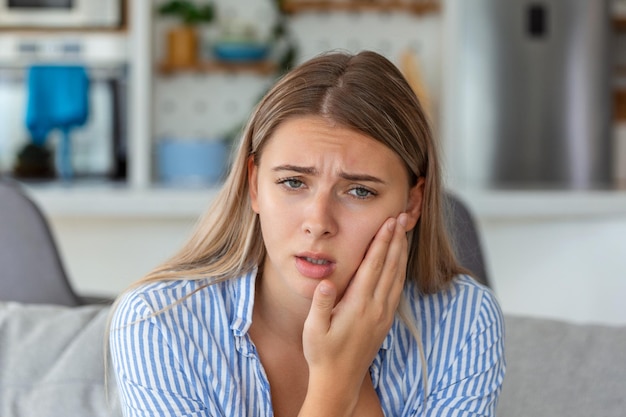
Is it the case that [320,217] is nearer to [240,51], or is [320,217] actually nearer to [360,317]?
[360,317]

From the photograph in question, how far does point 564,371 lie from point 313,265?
52 cm

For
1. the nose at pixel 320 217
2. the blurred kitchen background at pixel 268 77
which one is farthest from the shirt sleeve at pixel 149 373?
the blurred kitchen background at pixel 268 77

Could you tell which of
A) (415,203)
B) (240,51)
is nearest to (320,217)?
(415,203)

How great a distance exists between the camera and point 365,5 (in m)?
4.67

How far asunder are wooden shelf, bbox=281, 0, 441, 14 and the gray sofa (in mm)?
3153

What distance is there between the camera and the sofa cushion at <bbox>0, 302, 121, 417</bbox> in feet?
4.96

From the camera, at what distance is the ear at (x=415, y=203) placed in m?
1.49

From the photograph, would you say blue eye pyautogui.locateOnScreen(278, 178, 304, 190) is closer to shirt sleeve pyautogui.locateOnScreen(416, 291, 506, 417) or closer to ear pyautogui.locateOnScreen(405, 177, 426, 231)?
ear pyautogui.locateOnScreen(405, 177, 426, 231)

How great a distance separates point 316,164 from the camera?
134cm

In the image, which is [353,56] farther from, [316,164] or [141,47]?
[141,47]

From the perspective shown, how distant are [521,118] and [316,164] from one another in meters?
3.38

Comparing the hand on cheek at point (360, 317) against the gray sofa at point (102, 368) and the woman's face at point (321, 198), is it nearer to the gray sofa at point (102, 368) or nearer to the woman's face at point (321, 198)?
the woman's face at point (321, 198)

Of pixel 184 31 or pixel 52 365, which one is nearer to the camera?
pixel 52 365

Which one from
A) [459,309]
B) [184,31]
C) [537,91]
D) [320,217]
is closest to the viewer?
[320,217]
